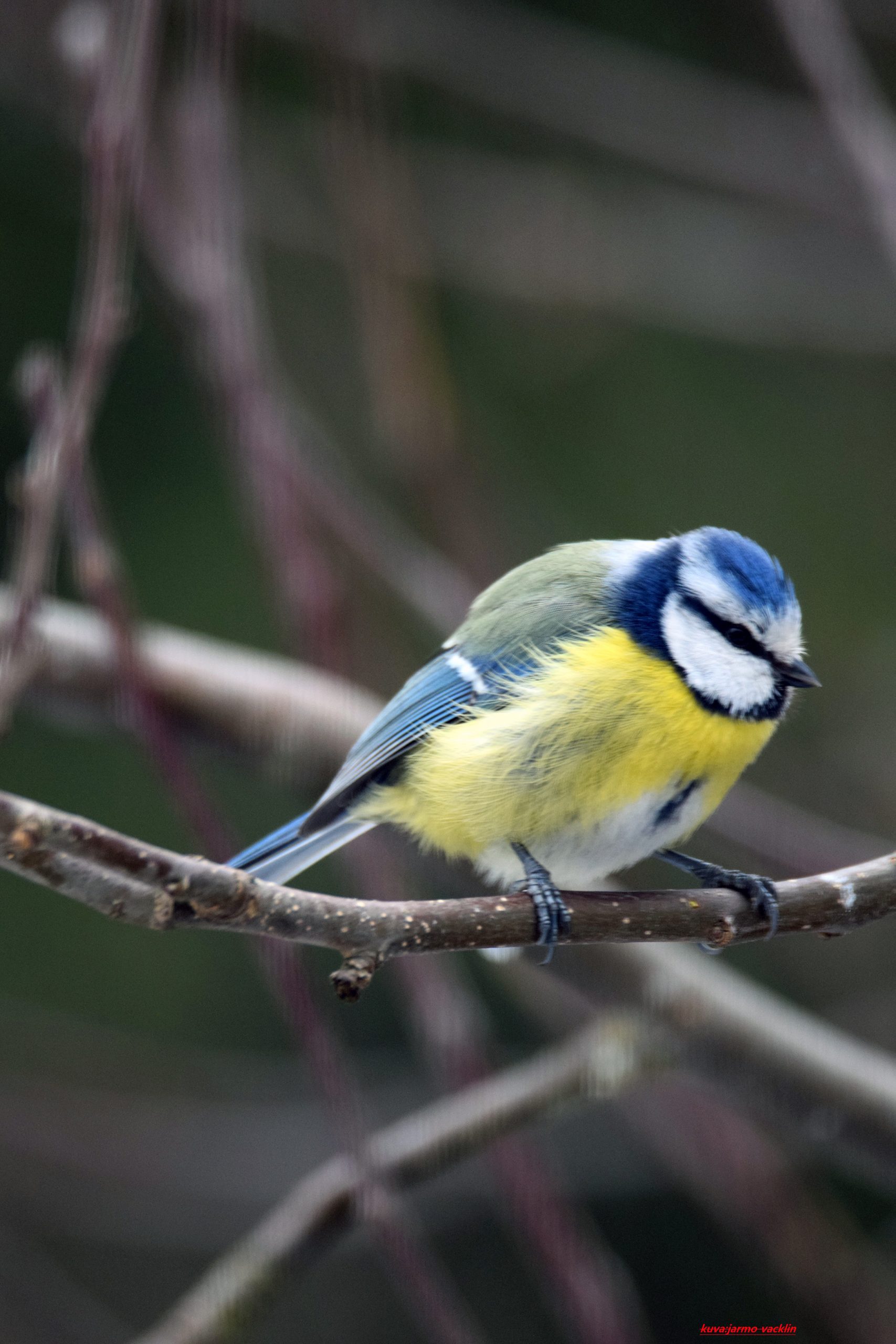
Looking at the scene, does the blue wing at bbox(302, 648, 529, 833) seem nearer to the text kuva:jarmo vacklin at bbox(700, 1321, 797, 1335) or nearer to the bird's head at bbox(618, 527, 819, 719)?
the bird's head at bbox(618, 527, 819, 719)

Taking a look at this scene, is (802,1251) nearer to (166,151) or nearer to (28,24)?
(166,151)

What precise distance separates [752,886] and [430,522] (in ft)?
3.04

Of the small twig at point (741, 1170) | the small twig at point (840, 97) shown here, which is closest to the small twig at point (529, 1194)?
the small twig at point (741, 1170)

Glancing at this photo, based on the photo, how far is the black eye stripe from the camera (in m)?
0.96

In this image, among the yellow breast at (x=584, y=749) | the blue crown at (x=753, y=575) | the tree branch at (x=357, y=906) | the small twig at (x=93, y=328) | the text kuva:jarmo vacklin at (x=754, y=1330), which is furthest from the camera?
the text kuva:jarmo vacklin at (x=754, y=1330)

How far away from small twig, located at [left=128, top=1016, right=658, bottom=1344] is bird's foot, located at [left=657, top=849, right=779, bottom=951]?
0.84ft

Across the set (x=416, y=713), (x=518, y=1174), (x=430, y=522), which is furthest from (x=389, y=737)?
(x=430, y=522)

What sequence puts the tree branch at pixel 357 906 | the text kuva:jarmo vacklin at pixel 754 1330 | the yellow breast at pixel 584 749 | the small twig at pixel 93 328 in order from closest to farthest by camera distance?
1. the tree branch at pixel 357 906
2. the small twig at pixel 93 328
3. the yellow breast at pixel 584 749
4. the text kuva:jarmo vacklin at pixel 754 1330

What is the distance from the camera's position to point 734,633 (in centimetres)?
97

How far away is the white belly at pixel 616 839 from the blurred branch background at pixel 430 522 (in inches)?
7.2

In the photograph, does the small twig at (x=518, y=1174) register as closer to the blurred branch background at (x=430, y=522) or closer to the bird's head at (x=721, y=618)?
the blurred branch background at (x=430, y=522)

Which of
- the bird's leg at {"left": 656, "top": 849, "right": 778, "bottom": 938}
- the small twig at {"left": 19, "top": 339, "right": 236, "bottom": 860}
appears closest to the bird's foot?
the bird's leg at {"left": 656, "top": 849, "right": 778, "bottom": 938}

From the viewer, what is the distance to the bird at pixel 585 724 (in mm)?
1000

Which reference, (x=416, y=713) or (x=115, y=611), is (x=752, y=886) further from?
(x=115, y=611)
